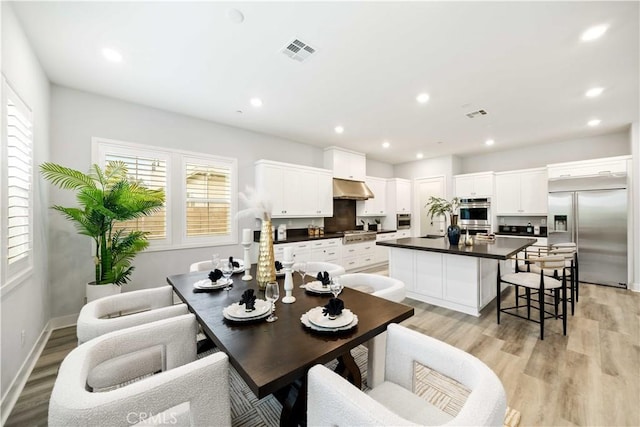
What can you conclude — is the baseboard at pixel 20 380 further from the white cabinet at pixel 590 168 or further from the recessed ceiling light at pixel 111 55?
the white cabinet at pixel 590 168

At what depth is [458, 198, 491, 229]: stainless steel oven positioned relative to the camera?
589cm

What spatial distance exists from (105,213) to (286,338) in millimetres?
2563

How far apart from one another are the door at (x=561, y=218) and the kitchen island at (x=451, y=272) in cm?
173

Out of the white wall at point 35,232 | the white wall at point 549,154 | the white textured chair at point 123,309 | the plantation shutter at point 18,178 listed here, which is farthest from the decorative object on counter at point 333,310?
the white wall at point 549,154

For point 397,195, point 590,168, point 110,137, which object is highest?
point 110,137

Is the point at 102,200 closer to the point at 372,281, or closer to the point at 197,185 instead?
the point at 197,185

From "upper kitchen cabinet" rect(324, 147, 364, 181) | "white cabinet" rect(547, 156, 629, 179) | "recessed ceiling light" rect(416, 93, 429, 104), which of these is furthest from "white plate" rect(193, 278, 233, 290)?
"white cabinet" rect(547, 156, 629, 179)

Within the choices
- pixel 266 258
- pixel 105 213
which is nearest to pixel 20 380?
pixel 105 213

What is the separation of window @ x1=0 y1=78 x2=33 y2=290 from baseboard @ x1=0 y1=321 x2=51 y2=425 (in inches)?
29.9

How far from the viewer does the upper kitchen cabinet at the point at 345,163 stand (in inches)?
221

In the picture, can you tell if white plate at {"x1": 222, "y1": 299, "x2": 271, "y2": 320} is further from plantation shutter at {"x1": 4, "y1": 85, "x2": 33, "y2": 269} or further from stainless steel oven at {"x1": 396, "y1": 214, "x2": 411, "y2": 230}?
stainless steel oven at {"x1": 396, "y1": 214, "x2": 411, "y2": 230}

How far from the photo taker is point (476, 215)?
19.9ft

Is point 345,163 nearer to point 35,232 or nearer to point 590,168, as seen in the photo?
point 590,168

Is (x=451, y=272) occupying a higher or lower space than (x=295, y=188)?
lower
